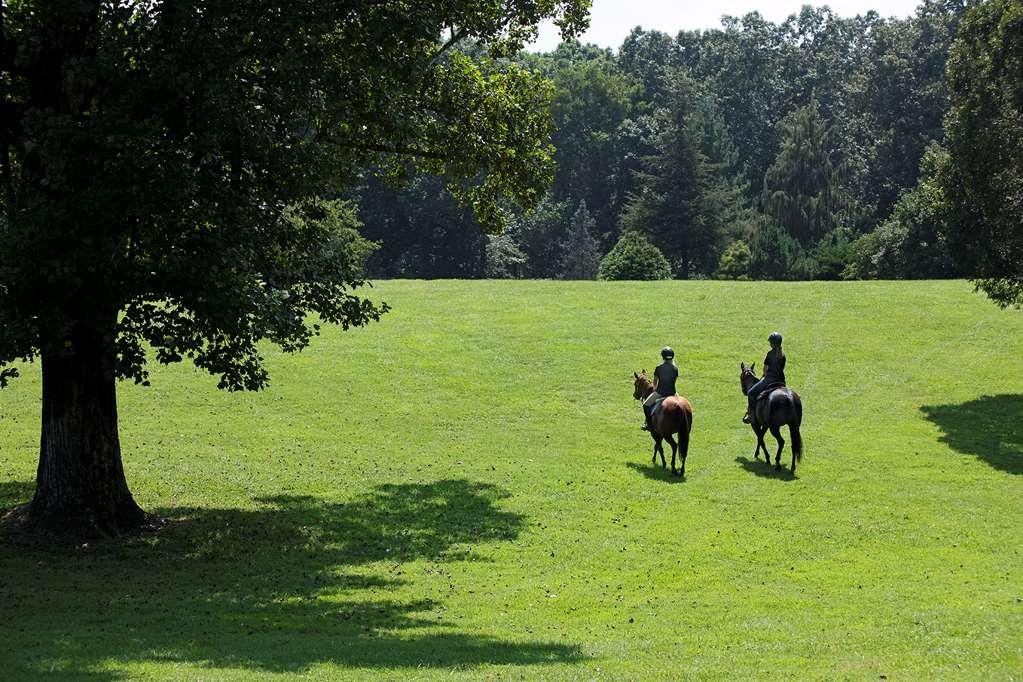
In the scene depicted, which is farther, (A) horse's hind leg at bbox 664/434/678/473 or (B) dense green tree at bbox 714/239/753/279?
(B) dense green tree at bbox 714/239/753/279

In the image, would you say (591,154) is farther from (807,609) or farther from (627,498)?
→ (807,609)

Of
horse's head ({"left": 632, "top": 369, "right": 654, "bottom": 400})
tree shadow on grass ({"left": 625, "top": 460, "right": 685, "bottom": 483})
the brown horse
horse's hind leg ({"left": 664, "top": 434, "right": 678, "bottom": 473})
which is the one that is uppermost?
horse's head ({"left": 632, "top": 369, "right": 654, "bottom": 400})

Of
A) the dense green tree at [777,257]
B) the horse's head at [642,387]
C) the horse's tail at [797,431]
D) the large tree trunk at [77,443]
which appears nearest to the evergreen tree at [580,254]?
the dense green tree at [777,257]

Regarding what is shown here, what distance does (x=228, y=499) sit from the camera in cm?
2744

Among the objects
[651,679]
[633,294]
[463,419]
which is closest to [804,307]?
[633,294]

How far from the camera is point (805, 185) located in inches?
4035

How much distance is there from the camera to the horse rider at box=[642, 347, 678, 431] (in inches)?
1144

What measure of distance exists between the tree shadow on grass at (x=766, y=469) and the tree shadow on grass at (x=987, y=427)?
5.66 meters

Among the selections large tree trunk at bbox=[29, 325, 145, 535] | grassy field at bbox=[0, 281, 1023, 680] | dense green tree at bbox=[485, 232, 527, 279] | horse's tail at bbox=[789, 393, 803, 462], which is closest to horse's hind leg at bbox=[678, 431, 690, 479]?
A: grassy field at bbox=[0, 281, 1023, 680]

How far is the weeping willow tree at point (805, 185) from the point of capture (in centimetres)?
10056

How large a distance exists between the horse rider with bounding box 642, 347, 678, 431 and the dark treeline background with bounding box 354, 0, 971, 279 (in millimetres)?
48064

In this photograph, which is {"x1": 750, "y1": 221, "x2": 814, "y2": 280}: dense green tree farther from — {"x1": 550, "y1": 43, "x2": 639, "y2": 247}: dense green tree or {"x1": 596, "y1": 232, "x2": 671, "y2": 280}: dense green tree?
{"x1": 550, "y1": 43, "x2": 639, "y2": 247}: dense green tree

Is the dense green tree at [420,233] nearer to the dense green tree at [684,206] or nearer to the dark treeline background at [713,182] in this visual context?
the dark treeline background at [713,182]

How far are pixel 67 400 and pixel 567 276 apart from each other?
283 ft
